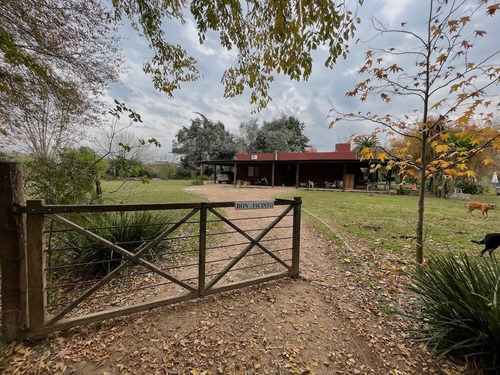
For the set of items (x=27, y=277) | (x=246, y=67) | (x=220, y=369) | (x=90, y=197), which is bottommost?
(x=220, y=369)

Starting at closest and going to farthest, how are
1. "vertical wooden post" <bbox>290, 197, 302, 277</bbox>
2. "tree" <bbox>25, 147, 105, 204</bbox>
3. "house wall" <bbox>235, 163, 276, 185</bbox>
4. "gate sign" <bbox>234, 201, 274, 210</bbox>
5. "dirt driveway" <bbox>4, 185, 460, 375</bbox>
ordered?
"dirt driveway" <bbox>4, 185, 460, 375</bbox>, "gate sign" <bbox>234, 201, 274, 210</bbox>, "tree" <bbox>25, 147, 105, 204</bbox>, "vertical wooden post" <bbox>290, 197, 302, 277</bbox>, "house wall" <bbox>235, 163, 276, 185</bbox>

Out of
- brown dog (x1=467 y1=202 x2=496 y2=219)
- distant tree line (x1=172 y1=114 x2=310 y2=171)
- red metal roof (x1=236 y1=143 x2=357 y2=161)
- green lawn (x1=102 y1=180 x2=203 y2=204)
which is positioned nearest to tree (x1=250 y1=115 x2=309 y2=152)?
distant tree line (x1=172 y1=114 x2=310 y2=171)

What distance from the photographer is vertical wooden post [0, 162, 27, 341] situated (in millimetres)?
1929

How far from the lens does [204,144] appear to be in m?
33.4

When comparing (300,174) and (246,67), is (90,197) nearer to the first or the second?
(246,67)

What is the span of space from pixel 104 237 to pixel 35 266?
6.46 feet

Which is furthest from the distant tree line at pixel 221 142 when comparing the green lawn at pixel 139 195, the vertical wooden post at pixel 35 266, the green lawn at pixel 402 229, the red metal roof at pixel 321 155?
the vertical wooden post at pixel 35 266

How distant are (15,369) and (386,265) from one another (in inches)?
200

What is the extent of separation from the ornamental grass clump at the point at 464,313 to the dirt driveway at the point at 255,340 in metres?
0.22

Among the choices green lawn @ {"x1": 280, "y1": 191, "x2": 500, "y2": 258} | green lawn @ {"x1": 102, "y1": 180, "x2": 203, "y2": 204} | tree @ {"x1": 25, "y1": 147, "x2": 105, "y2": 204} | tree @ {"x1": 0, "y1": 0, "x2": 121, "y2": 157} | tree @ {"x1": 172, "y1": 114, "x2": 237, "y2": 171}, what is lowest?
green lawn @ {"x1": 280, "y1": 191, "x2": 500, "y2": 258}

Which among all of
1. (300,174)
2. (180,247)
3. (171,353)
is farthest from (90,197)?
(300,174)

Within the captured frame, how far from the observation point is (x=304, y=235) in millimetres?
5906

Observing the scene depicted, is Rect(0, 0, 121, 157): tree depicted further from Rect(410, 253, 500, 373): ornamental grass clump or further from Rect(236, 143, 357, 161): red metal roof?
Rect(236, 143, 357, 161): red metal roof

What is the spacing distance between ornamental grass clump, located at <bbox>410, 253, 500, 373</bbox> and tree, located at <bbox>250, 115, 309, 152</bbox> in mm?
32158
